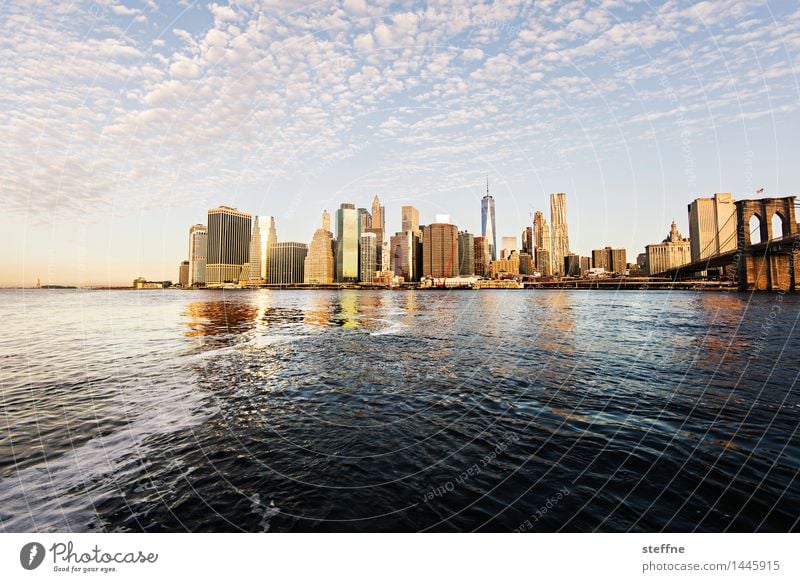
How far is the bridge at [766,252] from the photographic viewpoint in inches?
5271

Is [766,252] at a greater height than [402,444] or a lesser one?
greater

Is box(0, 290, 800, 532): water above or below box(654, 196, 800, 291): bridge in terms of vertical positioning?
below

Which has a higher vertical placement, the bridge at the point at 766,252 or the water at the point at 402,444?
the bridge at the point at 766,252

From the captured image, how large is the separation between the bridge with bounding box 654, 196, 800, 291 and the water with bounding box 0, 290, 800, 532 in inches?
6083

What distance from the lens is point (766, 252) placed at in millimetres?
135625

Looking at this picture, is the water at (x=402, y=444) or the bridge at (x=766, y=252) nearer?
the water at (x=402, y=444)

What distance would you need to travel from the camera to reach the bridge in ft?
439

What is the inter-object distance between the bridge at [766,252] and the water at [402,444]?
15451 cm

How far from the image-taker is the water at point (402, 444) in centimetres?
832

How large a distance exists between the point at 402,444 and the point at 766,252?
188640 millimetres

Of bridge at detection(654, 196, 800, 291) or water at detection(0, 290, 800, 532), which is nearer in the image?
water at detection(0, 290, 800, 532)

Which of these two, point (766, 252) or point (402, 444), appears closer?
point (402, 444)

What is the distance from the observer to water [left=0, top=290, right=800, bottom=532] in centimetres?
832

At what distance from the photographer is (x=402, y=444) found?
40.3 ft
